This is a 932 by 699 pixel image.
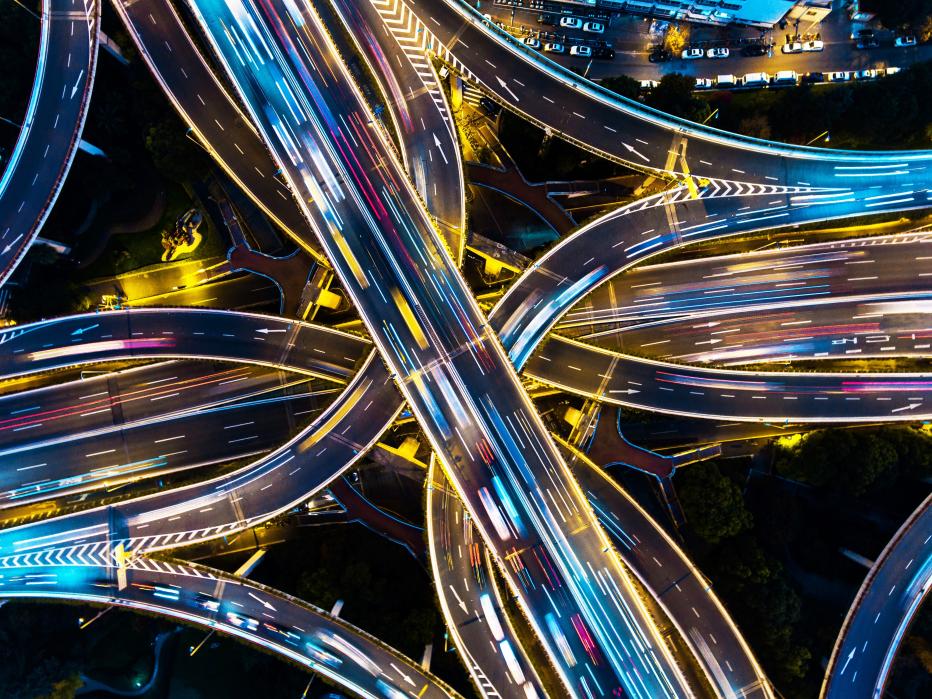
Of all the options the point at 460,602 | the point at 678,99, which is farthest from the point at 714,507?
the point at 678,99

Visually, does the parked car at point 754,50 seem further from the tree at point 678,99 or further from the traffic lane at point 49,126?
the traffic lane at point 49,126

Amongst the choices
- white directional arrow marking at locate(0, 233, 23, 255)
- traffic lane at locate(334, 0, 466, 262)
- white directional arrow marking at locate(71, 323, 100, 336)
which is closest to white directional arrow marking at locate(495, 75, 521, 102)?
traffic lane at locate(334, 0, 466, 262)

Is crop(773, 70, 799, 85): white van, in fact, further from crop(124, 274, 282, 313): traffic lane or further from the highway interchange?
crop(124, 274, 282, 313): traffic lane

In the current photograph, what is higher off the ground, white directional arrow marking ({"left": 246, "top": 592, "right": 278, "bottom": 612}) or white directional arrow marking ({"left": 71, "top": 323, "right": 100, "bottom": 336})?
white directional arrow marking ({"left": 71, "top": 323, "right": 100, "bottom": 336})

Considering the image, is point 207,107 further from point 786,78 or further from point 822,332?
point 822,332

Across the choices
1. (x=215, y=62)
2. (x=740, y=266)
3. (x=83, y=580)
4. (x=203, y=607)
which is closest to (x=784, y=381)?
(x=740, y=266)

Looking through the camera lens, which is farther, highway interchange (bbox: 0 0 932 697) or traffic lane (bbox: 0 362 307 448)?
traffic lane (bbox: 0 362 307 448)
